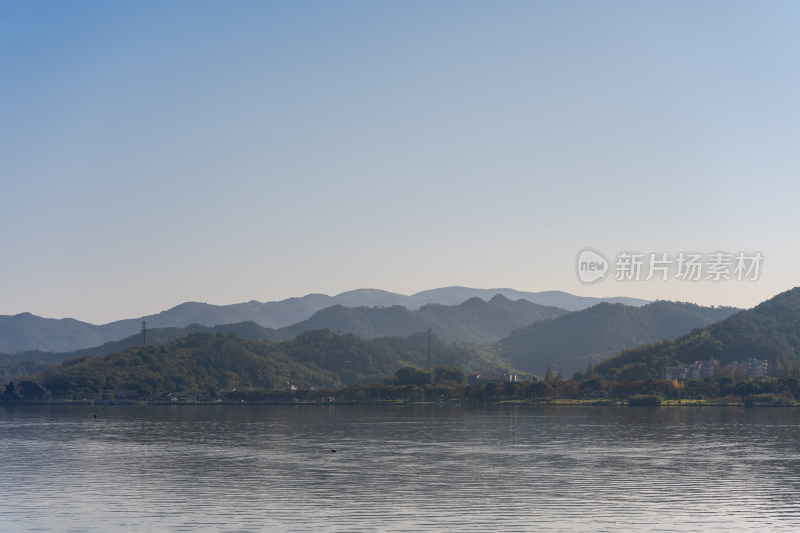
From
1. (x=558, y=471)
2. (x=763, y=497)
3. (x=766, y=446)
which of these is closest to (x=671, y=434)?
(x=766, y=446)

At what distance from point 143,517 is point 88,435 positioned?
98.3m

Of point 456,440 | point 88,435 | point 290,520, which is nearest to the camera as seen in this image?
point 290,520

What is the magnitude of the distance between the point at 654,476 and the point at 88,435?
106m

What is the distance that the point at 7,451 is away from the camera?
386 feet

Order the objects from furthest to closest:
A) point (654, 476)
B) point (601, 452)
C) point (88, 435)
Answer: point (88, 435) → point (601, 452) → point (654, 476)

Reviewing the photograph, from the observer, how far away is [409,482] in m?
78.9

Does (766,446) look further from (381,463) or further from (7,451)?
(7,451)

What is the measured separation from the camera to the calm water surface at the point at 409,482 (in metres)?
59.9

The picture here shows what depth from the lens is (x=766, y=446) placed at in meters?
115

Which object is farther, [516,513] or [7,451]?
[7,451]

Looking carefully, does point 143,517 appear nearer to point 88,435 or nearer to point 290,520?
point 290,520

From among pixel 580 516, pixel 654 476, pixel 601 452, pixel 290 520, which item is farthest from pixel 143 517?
pixel 601 452

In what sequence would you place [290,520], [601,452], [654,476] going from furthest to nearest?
[601,452] → [654,476] → [290,520]

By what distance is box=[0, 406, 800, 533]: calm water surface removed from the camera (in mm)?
59938
